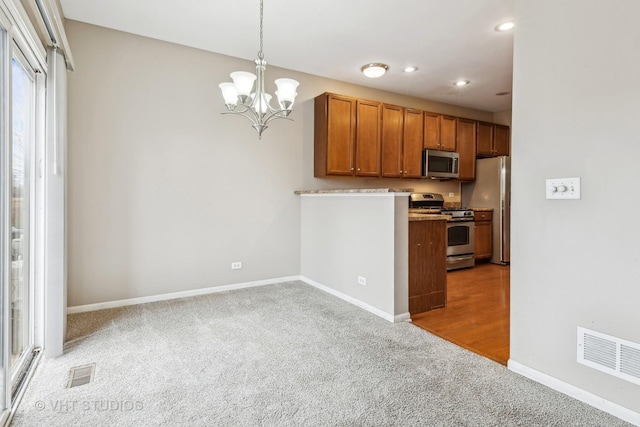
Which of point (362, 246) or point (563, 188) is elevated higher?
point (563, 188)

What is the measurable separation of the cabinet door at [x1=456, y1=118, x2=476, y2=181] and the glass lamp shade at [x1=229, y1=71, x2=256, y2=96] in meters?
4.26

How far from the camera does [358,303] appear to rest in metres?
3.37

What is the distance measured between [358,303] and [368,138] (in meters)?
2.31

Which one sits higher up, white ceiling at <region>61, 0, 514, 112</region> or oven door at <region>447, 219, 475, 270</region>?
white ceiling at <region>61, 0, 514, 112</region>

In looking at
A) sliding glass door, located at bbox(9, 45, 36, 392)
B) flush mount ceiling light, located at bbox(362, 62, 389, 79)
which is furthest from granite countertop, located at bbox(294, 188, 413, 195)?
sliding glass door, located at bbox(9, 45, 36, 392)

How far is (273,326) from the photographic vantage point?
286cm

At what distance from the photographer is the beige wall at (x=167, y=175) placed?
321cm

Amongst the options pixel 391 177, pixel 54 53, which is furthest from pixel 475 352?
pixel 54 53

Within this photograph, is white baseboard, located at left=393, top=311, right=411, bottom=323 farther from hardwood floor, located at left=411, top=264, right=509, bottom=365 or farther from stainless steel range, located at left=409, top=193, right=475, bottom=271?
stainless steel range, located at left=409, top=193, right=475, bottom=271

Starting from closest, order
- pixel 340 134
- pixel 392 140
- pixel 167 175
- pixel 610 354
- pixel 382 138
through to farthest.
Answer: pixel 610 354 → pixel 167 175 → pixel 340 134 → pixel 382 138 → pixel 392 140

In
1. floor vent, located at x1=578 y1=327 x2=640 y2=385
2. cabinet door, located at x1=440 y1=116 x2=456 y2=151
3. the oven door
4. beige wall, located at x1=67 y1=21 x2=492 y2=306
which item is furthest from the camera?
cabinet door, located at x1=440 y1=116 x2=456 y2=151

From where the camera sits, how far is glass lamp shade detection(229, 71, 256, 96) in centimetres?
230

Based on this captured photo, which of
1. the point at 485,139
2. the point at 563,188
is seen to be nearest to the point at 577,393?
the point at 563,188

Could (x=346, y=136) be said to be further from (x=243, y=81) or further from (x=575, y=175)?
(x=575, y=175)
